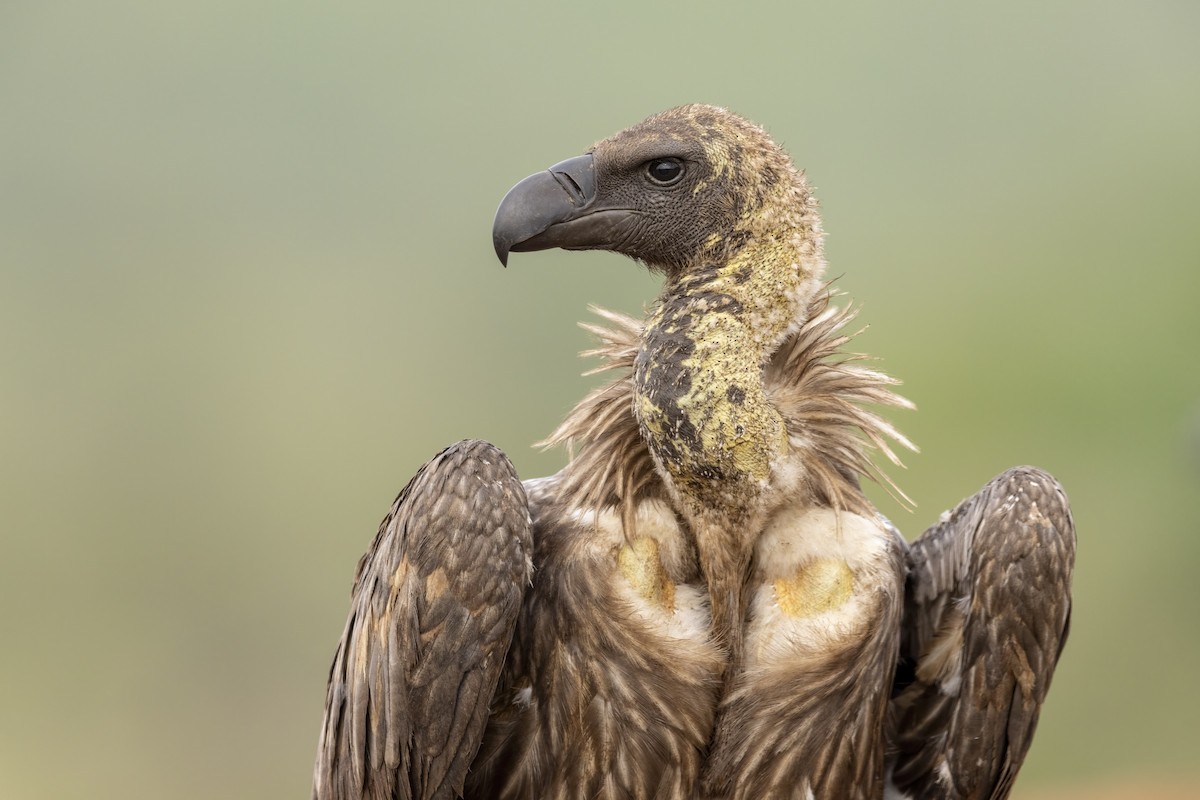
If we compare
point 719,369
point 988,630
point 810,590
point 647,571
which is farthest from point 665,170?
point 988,630

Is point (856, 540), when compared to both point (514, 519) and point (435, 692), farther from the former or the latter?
point (435, 692)

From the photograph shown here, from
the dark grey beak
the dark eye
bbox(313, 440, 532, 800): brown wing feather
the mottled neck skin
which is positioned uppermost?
the dark eye

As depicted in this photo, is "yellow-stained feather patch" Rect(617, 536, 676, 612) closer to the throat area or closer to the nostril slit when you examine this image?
the throat area

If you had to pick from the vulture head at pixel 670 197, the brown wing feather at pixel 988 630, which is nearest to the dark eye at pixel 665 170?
the vulture head at pixel 670 197

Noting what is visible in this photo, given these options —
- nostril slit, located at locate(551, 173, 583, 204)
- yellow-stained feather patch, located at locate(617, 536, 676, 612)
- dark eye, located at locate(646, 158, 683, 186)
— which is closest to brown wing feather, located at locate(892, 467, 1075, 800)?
yellow-stained feather patch, located at locate(617, 536, 676, 612)

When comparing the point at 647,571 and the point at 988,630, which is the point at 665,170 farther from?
the point at 988,630

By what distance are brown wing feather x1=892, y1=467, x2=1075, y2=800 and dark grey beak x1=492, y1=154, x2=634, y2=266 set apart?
1146 mm

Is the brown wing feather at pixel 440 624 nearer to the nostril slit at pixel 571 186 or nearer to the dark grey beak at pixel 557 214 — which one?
the dark grey beak at pixel 557 214

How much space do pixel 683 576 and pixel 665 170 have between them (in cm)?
94

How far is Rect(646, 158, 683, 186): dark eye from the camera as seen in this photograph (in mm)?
3102

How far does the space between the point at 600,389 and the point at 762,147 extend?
0.69 metres

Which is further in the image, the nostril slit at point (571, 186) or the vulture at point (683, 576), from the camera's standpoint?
the nostril slit at point (571, 186)

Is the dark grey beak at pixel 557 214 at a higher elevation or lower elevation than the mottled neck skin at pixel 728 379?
higher

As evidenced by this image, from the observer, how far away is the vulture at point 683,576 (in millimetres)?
3006
